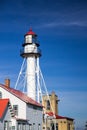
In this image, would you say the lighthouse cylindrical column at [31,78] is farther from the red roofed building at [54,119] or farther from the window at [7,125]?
the window at [7,125]

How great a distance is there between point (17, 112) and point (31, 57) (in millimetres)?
13811

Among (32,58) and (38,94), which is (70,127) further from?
(32,58)

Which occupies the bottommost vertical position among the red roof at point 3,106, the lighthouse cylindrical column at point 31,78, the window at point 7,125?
the window at point 7,125

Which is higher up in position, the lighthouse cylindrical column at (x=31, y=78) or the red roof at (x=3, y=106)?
the lighthouse cylindrical column at (x=31, y=78)

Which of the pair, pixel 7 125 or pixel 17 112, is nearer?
pixel 7 125

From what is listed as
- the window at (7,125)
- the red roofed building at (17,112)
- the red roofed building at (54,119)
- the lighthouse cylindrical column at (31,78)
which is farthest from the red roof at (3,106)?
the lighthouse cylindrical column at (31,78)

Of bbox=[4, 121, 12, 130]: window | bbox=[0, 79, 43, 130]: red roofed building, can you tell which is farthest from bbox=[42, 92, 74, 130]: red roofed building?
bbox=[4, 121, 12, 130]: window

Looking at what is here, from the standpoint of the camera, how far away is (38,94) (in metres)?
58.7

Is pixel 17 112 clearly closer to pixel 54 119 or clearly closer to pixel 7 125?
pixel 7 125

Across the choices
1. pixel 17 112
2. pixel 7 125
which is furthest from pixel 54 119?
pixel 7 125

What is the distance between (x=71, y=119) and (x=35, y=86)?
39.4 ft

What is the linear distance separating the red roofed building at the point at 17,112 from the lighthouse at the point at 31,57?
216 inches

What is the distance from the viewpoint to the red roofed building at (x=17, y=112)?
138 feet

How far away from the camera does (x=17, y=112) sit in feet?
159
